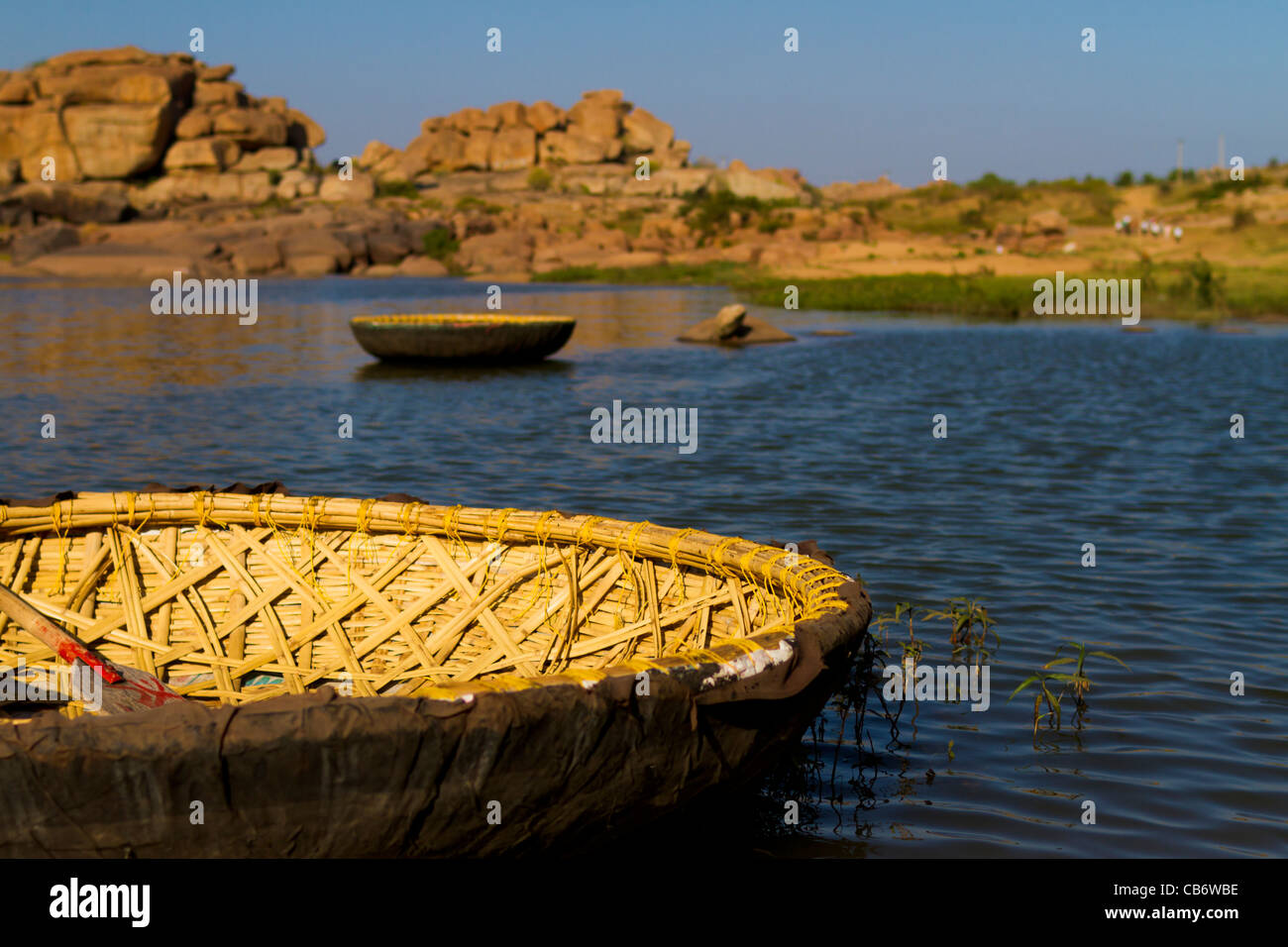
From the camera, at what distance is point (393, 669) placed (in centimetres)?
511

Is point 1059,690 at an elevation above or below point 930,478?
below

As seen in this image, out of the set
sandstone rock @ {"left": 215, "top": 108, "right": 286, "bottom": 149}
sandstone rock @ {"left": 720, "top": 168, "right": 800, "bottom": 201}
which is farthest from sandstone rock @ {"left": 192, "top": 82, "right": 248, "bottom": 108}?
sandstone rock @ {"left": 720, "top": 168, "right": 800, "bottom": 201}

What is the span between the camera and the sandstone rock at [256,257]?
177 feet

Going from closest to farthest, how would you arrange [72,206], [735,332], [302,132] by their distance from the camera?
[735,332] < [72,206] < [302,132]

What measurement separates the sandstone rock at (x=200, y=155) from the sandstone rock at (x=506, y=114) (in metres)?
34.1

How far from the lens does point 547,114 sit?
122m

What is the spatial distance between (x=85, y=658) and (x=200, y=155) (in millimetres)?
96135

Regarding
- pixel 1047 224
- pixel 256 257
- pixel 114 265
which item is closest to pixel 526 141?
pixel 256 257

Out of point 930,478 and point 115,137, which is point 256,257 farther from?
point 930,478

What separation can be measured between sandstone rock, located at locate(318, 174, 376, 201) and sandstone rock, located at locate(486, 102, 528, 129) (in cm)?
3366

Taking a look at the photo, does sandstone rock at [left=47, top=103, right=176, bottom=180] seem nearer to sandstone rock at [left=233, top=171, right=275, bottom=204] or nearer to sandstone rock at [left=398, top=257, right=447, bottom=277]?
sandstone rock at [left=233, top=171, right=275, bottom=204]

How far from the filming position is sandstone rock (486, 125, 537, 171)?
118m
